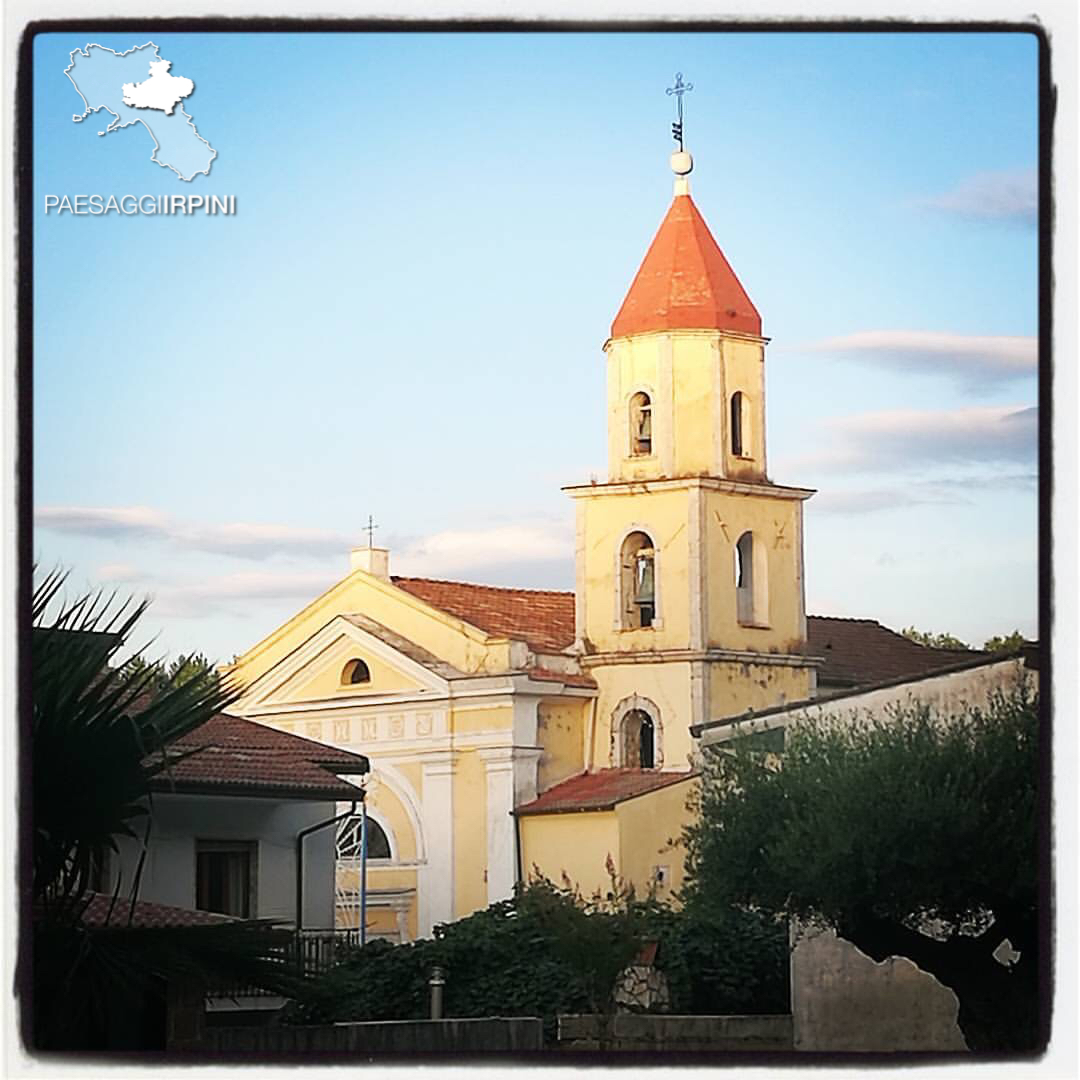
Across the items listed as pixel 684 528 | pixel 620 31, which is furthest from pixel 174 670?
pixel 620 31

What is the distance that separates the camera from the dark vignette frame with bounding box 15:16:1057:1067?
1226 cm

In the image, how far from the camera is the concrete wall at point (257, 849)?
14555 mm

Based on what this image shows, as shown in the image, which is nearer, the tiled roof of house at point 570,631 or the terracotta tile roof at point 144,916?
the terracotta tile roof at point 144,916

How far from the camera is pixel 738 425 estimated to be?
50.3ft

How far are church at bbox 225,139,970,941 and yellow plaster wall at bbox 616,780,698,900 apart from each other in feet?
0.04

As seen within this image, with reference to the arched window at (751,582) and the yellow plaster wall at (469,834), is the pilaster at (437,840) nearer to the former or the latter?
the yellow plaster wall at (469,834)

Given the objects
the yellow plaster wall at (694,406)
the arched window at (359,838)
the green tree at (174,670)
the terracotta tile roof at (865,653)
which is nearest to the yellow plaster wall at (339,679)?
the arched window at (359,838)

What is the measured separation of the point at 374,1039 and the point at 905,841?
3.10 metres

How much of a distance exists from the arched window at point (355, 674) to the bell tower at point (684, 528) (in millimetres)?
1389

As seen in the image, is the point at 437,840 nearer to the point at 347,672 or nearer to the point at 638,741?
the point at 347,672

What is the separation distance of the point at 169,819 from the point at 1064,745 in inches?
209

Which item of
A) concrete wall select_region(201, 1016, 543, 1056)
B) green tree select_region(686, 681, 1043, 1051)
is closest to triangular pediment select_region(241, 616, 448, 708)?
green tree select_region(686, 681, 1043, 1051)

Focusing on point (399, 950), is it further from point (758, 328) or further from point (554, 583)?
point (758, 328)

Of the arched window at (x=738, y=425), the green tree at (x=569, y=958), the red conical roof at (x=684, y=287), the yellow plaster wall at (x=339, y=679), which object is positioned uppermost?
the red conical roof at (x=684, y=287)
